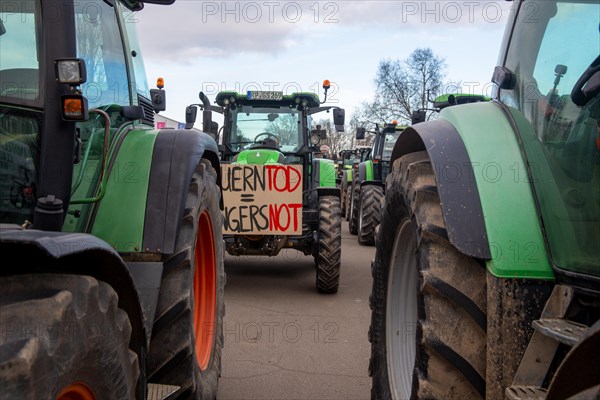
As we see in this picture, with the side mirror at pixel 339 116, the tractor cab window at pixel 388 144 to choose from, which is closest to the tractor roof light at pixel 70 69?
the side mirror at pixel 339 116

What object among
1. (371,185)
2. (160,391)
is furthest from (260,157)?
(160,391)

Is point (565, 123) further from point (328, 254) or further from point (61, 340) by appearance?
point (328, 254)

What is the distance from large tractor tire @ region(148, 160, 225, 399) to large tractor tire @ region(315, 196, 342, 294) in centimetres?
327

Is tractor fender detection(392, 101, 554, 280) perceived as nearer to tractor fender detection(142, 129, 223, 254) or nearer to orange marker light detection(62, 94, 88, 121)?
tractor fender detection(142, 129, 223, 254)

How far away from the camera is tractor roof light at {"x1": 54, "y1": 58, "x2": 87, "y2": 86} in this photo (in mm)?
2066

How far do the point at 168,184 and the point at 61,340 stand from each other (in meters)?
1.53

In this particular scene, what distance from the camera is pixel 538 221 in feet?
7.09

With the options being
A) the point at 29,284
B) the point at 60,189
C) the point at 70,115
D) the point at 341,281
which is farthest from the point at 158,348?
the point at 341,281

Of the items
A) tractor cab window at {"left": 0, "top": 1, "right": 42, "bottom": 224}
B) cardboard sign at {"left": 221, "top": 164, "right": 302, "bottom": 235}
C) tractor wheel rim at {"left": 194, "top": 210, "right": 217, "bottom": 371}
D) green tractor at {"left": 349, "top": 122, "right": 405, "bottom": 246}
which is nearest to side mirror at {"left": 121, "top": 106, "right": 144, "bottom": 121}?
tractor wheel rim at {"left": 194, "top": 210, "right": 217, "bottom": 371}

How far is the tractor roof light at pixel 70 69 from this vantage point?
6.78 feet

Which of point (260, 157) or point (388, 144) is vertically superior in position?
point (388, 144)

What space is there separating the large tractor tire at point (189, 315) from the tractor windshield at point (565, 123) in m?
1.56

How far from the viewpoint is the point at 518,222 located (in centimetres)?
217

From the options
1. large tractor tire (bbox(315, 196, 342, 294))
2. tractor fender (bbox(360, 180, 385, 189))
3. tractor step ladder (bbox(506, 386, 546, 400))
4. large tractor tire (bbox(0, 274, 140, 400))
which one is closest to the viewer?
large tractor tire (bbox(0, 274, 140, 400))
